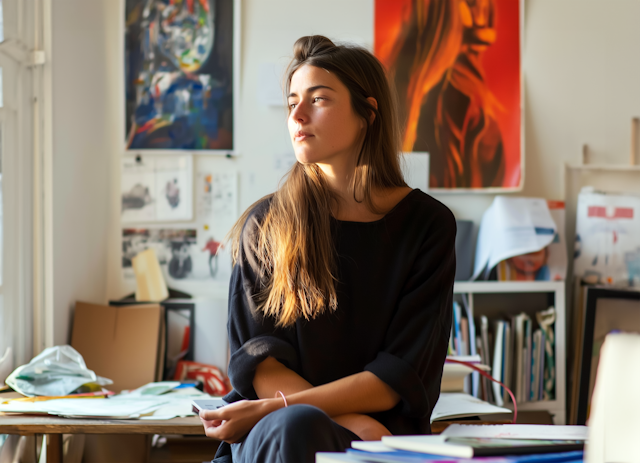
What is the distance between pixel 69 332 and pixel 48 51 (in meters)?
1.09

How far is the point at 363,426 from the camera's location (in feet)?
3.53

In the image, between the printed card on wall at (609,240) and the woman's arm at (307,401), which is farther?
A: the printed card on wall at (609,240)

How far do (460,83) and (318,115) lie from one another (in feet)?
5.33

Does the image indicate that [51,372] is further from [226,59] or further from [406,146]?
[406,146]

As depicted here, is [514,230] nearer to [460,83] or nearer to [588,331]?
[588,331]

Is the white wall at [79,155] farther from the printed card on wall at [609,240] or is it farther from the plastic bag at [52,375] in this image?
the printed card on wall at [609,240]

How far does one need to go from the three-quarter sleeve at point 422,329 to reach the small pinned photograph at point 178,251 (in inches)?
60.5

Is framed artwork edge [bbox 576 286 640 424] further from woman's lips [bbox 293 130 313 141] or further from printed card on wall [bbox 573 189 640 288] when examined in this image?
woman's lips [bbox 293 130 313 141]

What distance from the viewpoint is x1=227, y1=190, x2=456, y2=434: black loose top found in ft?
3.72

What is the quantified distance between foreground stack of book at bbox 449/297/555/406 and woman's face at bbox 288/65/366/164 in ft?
4.64

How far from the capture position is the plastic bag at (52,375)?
1816mm

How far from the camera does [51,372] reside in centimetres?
189

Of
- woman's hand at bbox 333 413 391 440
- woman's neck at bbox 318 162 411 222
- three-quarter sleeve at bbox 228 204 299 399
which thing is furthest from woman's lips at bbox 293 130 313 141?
woman's hand at bbox 333 413 391 440

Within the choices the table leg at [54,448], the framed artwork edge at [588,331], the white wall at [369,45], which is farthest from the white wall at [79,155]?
the framed artwork edge at [588,331]
